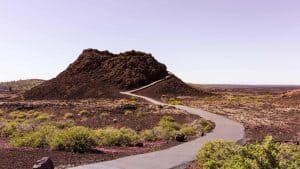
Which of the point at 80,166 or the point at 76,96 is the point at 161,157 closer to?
the point at 80,166

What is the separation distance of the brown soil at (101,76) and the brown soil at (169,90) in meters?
5.08

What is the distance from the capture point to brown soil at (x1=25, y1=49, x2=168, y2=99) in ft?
292

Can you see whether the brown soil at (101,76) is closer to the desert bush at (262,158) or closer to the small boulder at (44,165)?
the small boulder at (44,165)

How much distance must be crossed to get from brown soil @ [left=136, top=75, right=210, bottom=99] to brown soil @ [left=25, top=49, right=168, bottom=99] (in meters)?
5.08

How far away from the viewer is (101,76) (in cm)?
9788

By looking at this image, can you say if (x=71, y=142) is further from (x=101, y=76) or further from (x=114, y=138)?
(x=101, y=76)

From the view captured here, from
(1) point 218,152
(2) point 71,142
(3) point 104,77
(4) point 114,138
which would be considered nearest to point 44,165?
(1) point 218,152

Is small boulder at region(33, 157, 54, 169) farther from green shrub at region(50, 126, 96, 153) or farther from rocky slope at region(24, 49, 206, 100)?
rocky slope at region(24, 49, 206, 100)

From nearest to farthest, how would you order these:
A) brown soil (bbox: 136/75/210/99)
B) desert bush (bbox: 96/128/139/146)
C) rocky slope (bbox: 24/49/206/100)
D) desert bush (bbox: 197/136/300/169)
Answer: desert bush (bbox: 197/136/300/169), desert bush (bbox: 96/128/139/146), brown soil (bbox: 136/75/210/99), rocky slope (bbox: 24/49/206/100)

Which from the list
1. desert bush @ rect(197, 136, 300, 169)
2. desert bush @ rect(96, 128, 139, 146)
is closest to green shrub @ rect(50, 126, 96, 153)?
desert bush @ rect(96, 128, 139, 146)

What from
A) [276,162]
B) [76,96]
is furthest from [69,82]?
[276,162]

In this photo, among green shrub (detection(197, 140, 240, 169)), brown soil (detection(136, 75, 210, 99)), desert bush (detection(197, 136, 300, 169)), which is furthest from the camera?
brown soil (detection(136, 75, 210, 99))

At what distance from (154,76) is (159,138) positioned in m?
74.2

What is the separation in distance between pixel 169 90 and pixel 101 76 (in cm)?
1805
